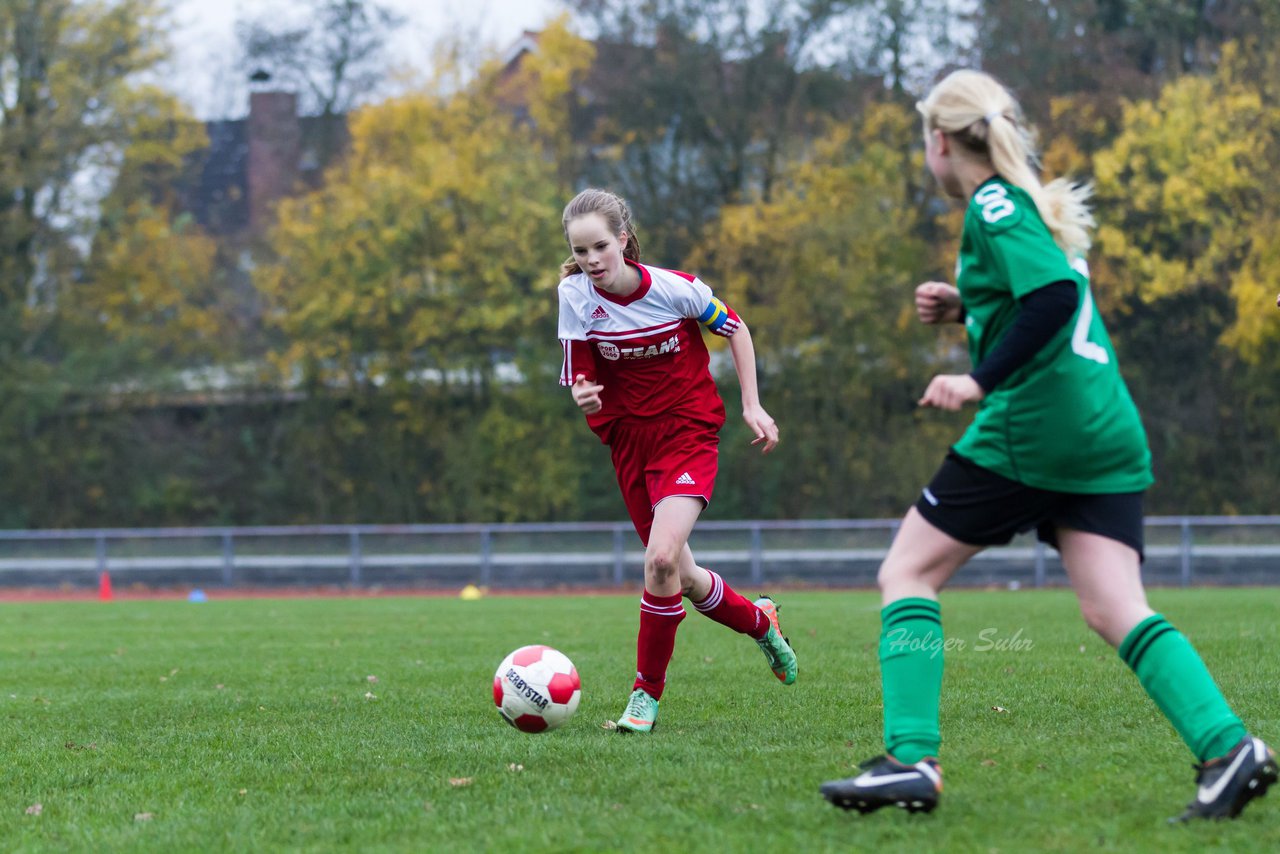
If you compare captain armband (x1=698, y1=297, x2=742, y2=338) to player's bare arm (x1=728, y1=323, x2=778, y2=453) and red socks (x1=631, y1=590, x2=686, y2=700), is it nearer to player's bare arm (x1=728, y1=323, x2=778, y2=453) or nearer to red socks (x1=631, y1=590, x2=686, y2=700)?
player's bare arm (x1=728, y1=323, x2=778, y2=453)

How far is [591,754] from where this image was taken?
475 centimetres

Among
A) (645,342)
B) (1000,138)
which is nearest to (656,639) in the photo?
(645,342)

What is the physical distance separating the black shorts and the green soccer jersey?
3 centimetres

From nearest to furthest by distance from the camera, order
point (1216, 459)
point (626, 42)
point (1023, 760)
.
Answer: point (1023, 760) → point (1216, 459) → point (626, 42)

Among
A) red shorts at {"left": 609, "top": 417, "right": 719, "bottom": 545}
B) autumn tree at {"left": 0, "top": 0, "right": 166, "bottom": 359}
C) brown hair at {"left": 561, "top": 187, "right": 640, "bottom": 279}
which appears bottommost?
red shorts at {"left": 609, "top": 417, "right": 719, "bottom": 545}

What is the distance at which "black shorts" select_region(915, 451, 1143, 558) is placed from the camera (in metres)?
3.54

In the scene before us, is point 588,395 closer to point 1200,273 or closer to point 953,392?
point 953,392

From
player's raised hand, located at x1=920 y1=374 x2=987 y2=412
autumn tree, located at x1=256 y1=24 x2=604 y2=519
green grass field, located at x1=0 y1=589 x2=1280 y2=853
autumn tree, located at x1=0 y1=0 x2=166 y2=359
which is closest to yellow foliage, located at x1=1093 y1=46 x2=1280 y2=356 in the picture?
autumn tree, located at x1=256 y1=24 x2=604 y2=519

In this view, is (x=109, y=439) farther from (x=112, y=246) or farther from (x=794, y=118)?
(x=794, y=118)

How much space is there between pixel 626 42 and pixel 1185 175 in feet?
39.3

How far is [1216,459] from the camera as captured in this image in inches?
1096

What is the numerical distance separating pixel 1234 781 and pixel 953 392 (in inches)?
46.5

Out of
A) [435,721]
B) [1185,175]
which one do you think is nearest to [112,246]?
[1185,175]

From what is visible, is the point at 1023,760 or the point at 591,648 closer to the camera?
the point at 1023,760
